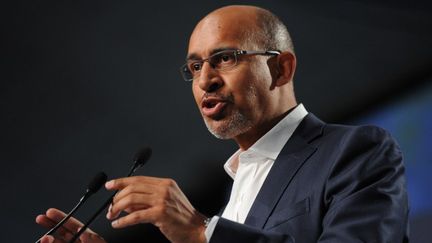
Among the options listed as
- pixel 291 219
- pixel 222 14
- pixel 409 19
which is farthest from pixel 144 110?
pixel 291 219

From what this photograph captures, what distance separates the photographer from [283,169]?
1.64m

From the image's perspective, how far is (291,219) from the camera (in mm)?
1478

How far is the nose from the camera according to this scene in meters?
1.81

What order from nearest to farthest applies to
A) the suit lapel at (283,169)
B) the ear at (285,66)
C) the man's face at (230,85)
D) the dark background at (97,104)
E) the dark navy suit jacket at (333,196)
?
the dark navy suit jacket at (333,196), the suit lapel at (283,169), the man's face at (230,85), the ear at (285,66), the dark background at (97,104)

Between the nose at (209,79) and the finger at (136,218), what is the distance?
0.64 m

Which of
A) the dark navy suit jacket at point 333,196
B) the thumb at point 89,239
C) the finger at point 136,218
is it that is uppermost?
the finger at point 136,218

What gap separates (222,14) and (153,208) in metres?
0.88

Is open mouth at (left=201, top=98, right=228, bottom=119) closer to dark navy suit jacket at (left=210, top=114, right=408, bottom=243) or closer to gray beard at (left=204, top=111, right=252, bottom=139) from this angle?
gray beard at (left=204, top=111, right=252, bottom=139)

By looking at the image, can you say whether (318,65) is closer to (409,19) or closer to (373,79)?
(373,79)

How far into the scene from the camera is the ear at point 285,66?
195cm

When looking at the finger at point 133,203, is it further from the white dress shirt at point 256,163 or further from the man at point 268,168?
the white dress shirt at point 256,163

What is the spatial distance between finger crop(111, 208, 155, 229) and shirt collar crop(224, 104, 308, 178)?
0.63 meters

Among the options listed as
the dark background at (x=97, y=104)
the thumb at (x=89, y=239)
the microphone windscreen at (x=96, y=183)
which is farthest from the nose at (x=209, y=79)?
the dark background at (x=97, y=104)

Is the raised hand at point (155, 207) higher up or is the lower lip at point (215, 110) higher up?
the lower lip at point (215, 110)
